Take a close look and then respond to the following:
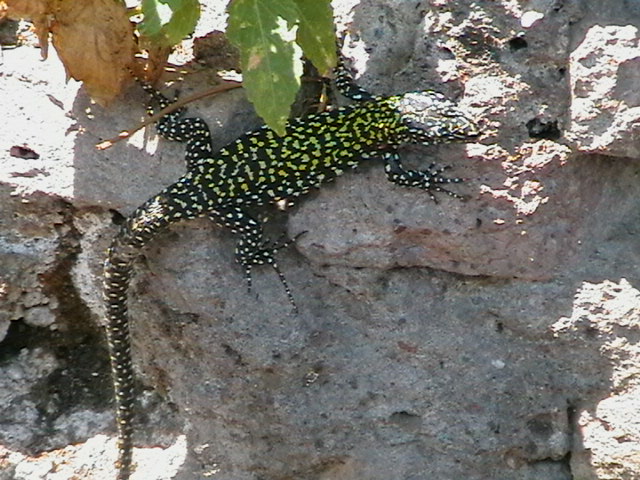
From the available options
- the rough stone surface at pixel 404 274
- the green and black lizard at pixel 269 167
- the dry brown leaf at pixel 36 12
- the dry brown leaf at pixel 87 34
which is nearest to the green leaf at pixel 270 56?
the green and black lizard at pixel 269 167

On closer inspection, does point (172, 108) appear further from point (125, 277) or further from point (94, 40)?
point (125, 277)

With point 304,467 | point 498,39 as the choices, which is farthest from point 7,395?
point 498,39

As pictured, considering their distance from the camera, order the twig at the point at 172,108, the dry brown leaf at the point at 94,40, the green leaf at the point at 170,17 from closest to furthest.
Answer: the green leaf at the point at 170,17, the dry brown leaf at the point at 94,40, the twig at the point at 172,108

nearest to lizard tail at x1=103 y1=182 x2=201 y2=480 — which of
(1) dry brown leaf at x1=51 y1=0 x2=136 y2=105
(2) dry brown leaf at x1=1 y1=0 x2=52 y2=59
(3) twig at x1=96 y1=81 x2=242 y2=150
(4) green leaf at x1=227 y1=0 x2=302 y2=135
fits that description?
(3) twig at x1=96 y1=81 x2=242 y2=150

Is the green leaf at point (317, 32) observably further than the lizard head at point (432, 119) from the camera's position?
No

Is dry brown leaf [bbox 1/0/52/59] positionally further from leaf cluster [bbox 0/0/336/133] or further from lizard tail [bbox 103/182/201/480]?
lizard tail [bbox 103/182/201/480]

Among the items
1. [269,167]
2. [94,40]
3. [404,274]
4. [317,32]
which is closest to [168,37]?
[94,40]

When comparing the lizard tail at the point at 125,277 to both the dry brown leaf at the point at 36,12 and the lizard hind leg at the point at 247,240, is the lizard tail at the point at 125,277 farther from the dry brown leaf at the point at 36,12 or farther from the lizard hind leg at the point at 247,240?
the dry brown leaf at the point at 36,12
